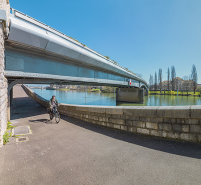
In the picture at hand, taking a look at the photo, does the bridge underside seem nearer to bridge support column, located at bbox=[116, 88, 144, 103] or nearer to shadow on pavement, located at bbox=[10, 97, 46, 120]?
shadow on pavement, located at bbox=[10, 97, 46, 120]

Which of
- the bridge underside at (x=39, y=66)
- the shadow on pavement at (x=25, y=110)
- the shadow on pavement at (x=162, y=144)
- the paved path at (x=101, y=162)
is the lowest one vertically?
the paved path at (x=101, y=162)

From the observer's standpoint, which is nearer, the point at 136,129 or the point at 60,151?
the point at 60,151

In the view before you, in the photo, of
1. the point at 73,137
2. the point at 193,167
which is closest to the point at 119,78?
the point at 73,137

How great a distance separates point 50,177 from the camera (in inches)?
104

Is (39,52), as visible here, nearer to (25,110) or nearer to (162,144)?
(25,110)

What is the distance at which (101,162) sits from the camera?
317 cm

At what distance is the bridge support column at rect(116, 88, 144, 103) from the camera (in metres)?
32.2

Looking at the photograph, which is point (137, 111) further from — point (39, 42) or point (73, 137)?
point (39, 42)

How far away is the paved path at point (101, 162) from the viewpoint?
255cm

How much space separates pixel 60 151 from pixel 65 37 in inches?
278

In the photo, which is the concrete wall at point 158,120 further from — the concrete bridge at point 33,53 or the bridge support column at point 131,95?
the bridge support column at point 131,95

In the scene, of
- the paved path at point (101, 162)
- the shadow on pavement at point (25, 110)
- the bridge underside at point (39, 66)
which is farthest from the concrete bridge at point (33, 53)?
the shadow on pavement at point (25, 110)

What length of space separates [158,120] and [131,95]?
96.7ft

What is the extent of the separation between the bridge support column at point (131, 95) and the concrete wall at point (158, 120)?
27694 millimetres
